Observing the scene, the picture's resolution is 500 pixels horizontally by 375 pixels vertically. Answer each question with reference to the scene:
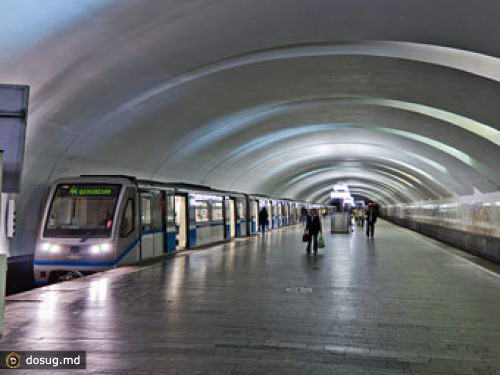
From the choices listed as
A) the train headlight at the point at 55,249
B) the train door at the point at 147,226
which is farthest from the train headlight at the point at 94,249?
the train door at the point at 147,226

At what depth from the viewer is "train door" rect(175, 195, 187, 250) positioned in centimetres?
1730

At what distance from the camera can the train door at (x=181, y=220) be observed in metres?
17.3

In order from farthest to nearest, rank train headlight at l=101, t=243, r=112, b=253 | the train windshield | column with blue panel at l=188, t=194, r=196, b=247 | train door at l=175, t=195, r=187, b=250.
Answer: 1. column with blue panel at l=188, t=194, r=196, b=247
2. train door at l=175, t=195, r=187, b=250
3. the train windshield
4. train headlight at l=101, t=243, r=112, b=253

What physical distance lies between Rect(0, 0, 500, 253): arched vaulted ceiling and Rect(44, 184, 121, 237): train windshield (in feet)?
5.44

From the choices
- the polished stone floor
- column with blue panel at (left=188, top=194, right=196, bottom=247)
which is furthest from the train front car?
column with blue panel at (left=188, top=194, right=196, bottom=247)

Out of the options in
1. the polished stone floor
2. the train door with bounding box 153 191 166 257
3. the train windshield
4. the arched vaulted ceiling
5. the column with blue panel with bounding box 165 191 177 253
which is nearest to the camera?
the polished stone floor

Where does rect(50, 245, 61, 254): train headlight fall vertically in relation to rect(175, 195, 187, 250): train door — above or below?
below

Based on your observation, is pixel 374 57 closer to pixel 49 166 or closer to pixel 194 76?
pixel 194 76

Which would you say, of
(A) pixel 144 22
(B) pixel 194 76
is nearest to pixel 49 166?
(B) pixel 194 76

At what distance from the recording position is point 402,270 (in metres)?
12.6

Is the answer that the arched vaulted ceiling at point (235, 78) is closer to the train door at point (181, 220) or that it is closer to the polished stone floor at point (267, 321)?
the train door at point (181, 220)

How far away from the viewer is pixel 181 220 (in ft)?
59.5

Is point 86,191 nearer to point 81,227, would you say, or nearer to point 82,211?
point 82,211

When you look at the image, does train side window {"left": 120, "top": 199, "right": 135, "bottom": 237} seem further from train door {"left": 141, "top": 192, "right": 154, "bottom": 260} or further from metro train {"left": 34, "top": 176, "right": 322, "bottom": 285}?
train door {"left": 141, "top": 192, "right": 154, "bottom": 260}
